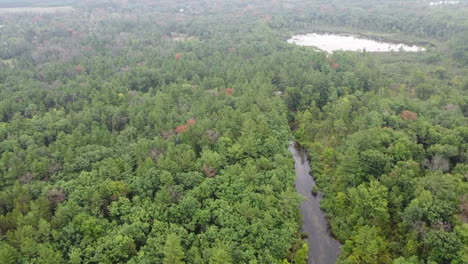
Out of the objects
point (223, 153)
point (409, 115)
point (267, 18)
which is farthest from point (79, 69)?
point (267, 18)

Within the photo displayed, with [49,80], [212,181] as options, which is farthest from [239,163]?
[49,80]

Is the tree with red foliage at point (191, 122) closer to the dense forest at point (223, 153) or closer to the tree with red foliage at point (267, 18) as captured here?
the dense forest at point (223, 153)

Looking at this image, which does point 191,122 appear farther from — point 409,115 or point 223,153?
point 409,115

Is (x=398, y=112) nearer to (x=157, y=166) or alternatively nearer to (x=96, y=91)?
(x=157, y=166)

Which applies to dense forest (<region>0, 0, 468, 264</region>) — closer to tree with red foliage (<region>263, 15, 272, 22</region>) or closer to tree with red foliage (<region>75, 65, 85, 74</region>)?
tree with red foliage (<region>75, 65, 85, 74</region>)

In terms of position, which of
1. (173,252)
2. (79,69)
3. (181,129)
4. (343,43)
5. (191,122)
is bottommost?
(173,252)
